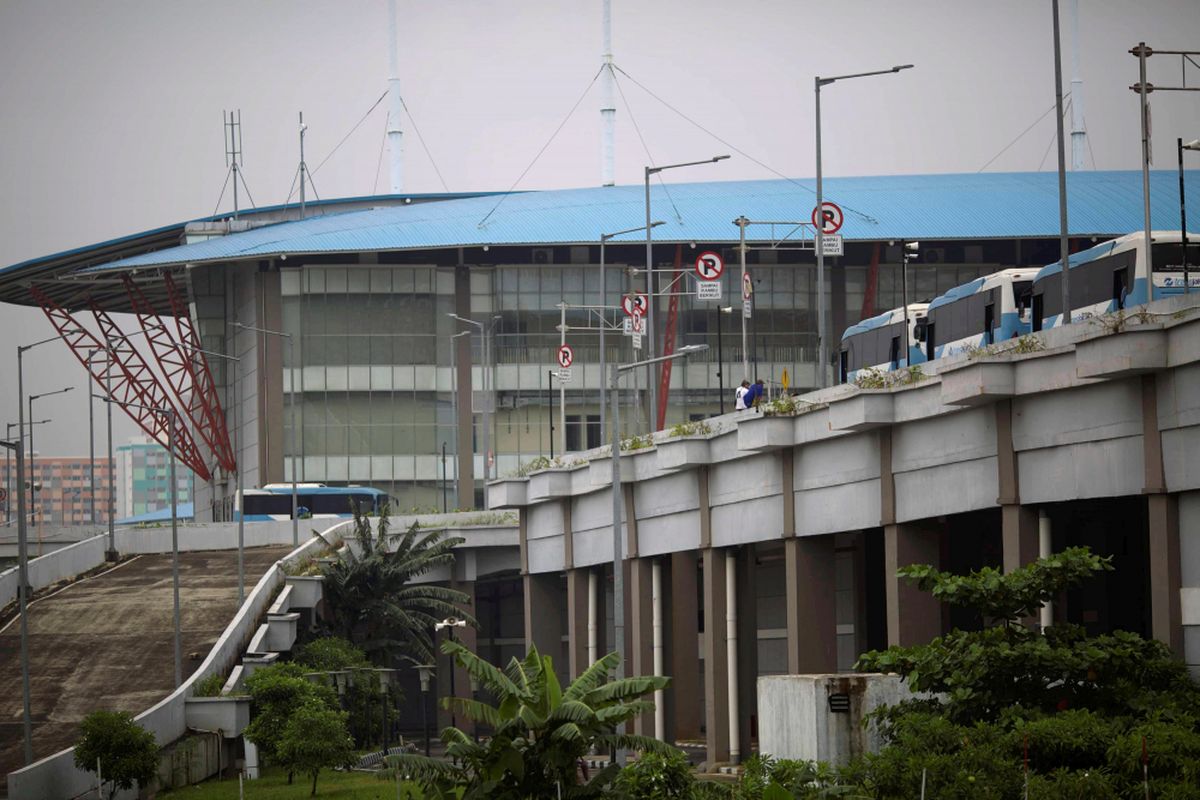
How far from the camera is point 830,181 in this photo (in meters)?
126

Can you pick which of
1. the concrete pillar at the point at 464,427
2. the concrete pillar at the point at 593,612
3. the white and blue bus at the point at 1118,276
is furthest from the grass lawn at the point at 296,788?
the concrete pillar at the point at 464,427

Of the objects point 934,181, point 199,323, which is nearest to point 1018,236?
point 934,181

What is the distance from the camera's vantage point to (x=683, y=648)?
2544 inches

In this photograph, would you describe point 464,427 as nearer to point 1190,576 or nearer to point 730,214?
point 730,214

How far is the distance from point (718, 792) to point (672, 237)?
78.5 m

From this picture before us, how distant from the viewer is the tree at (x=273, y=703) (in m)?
61.7

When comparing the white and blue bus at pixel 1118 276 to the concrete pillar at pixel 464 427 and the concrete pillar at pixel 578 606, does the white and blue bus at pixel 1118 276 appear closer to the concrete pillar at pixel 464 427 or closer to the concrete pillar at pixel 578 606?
the concrete pillar at pixel 578 606

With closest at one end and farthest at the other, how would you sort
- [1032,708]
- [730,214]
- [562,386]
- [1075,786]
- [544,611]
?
[1075,786], [1032,708], [544,611], [562,386], [730,214]

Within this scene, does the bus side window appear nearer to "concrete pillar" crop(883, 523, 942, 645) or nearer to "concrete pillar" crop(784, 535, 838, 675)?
"concrete pillar" crop(883, 523, 942, 645)

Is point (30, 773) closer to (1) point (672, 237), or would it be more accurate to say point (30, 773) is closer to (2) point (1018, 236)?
(1) point (672, 237)

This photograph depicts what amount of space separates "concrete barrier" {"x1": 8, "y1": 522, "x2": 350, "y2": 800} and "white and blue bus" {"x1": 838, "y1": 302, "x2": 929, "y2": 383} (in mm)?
23481

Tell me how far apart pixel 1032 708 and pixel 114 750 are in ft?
93.8

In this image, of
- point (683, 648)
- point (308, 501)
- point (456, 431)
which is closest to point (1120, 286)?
point (683, 648)

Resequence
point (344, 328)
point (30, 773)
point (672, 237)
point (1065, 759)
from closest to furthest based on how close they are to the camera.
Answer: point (1065, 759) < point (30, 773) < point (672, 237) < point (344, 328)
